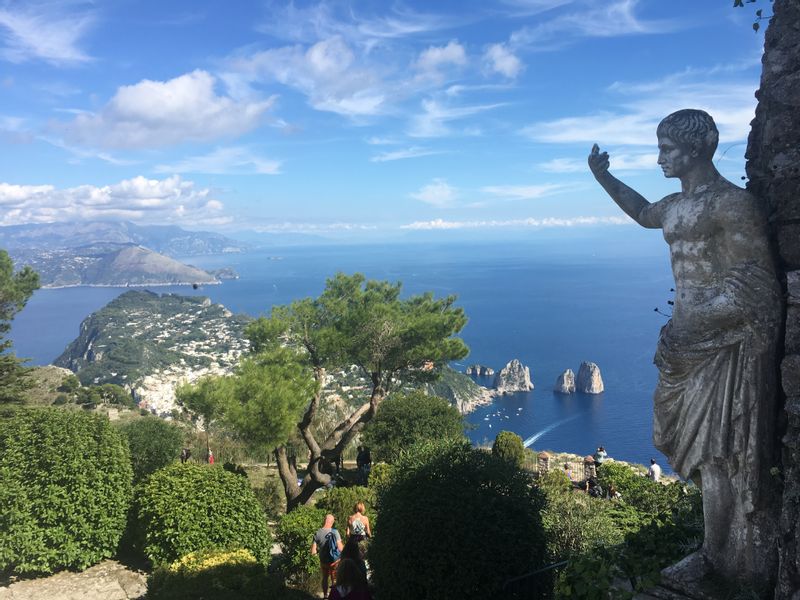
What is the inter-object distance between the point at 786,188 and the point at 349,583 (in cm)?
491

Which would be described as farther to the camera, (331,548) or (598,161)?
(331,548)

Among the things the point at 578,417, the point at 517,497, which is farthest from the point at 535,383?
the point at 517,497

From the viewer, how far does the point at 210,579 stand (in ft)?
21.1

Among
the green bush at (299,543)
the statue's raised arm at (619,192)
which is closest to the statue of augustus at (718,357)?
the statue's raised arm at (619,192)

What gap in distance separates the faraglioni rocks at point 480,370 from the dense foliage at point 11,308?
61.7 m

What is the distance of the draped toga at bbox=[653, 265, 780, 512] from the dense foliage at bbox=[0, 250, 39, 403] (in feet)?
64.4

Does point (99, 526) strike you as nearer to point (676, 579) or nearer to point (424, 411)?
point (676, 579)

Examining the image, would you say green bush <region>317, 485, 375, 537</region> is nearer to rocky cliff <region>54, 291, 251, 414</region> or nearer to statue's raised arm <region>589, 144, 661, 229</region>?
statue's raised arm <region>589, 144, 661, 229</region>

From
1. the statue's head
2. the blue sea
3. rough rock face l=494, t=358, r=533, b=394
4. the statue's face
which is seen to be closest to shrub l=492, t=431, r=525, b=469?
the blue sea

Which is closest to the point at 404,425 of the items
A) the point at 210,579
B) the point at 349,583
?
the point at 210,579

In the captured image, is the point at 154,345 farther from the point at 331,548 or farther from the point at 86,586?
the point at 331,548

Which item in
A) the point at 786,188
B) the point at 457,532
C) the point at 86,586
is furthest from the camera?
the point at 86,586

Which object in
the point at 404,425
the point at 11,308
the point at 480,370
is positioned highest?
the point at 11,308

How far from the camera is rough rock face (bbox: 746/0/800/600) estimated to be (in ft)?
9.89
